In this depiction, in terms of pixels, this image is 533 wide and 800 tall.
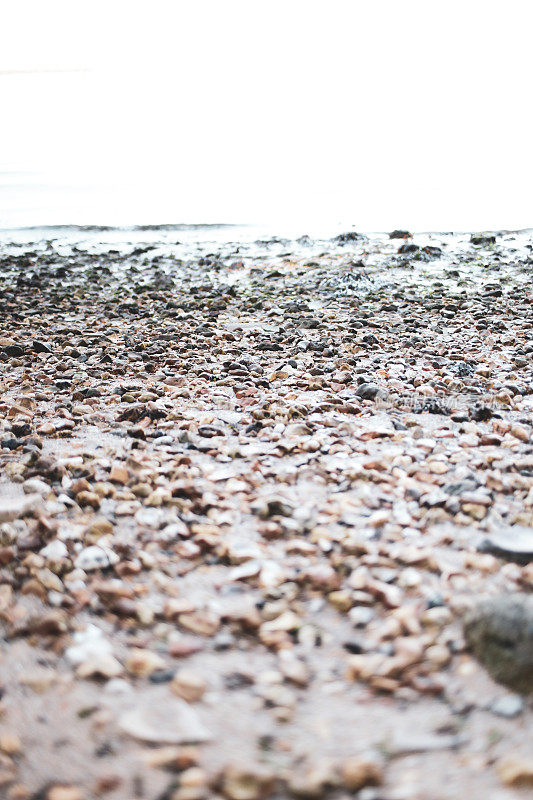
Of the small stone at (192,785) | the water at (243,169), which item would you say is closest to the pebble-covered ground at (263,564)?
the small stone at (192,785)

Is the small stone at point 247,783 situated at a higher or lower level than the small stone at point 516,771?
lower

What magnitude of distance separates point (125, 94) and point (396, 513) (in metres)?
33.6

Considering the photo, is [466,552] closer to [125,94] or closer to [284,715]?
[284,715]

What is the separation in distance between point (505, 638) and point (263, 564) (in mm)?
877

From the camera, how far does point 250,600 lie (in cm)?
220

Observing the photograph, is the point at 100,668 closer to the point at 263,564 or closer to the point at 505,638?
the point at 263,564

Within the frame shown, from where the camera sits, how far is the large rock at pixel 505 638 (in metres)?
1.79

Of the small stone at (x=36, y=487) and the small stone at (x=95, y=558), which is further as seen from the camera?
the small stone at (x=36, y=487)

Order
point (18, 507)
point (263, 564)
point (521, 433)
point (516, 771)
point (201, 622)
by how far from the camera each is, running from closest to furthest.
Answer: point (516, 771) → point (201, 622) → point (263, 564) → point (18, 507) → point (521, 433)

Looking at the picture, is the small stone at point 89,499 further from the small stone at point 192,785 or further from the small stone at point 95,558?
the small stone at point 192,785

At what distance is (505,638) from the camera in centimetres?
184

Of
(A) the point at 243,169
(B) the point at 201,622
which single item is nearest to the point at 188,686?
(B) the point at 201,622

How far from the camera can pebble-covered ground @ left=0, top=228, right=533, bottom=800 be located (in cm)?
165

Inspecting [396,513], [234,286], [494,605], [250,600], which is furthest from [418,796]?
[234,286]
